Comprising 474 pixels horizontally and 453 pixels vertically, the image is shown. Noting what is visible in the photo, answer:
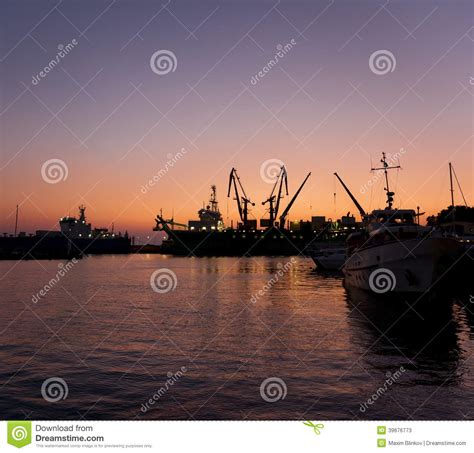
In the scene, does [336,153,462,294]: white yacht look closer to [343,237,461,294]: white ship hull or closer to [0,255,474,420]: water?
[343,237,461,294]: white ship hull

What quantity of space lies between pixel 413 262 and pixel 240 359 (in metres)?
19.2

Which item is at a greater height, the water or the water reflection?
the water reflection

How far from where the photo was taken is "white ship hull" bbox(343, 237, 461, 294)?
32562 millimetres

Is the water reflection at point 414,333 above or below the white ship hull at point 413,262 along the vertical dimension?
below

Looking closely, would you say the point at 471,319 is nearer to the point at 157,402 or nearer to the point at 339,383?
the point at 339,383

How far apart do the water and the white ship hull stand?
1701 mm

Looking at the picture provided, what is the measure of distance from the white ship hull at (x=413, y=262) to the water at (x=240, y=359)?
1.70 m

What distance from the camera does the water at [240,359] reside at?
42.5ft

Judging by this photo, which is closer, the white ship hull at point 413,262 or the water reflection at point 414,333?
the water reflection at point 414,333

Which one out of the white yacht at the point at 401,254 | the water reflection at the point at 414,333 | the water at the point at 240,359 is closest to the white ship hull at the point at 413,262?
the white yacht at the point at 401,254

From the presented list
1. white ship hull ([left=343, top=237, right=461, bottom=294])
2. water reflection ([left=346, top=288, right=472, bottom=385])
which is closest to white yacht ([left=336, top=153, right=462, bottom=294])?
white ship hull ([left=343, top=237, right=461, bottom=294])

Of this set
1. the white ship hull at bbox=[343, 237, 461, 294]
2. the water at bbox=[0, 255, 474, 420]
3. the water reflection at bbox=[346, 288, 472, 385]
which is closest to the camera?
the water at bbox=[0, 255, 474, 420]

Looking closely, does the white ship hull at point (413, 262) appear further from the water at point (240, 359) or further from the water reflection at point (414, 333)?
the water at point (240, 359)

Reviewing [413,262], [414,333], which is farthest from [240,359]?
[413,262]
